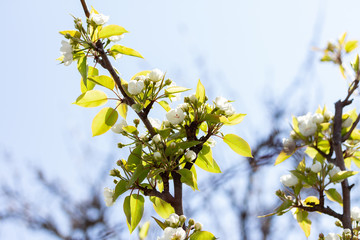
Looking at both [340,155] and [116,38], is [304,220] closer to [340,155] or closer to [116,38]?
[340,155]

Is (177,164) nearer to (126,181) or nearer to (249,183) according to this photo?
(126,181)

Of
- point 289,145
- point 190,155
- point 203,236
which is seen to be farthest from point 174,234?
point 289,145

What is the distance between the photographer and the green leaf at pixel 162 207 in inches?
35.4

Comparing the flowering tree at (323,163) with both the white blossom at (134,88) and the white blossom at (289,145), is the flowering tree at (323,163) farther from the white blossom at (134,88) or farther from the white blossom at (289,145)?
the white blossom at (134,88)

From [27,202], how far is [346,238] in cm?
482

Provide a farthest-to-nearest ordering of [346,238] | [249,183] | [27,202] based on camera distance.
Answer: [27,202]
[249,183]
[346,238]

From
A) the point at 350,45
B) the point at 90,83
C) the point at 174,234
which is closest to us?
the point at 174,234

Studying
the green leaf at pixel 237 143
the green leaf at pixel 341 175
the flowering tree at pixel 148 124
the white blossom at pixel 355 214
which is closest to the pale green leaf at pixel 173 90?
the flowering tree at pixel 148 124

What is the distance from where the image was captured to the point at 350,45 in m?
1.14

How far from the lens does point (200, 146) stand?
882 mm

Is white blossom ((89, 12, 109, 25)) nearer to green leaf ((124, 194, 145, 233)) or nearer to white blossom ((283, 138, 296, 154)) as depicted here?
green leaf ((124, 194, 145, 233))

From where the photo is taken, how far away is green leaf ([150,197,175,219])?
0.90m

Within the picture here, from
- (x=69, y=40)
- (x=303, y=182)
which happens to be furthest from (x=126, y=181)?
(x=303, y=182)

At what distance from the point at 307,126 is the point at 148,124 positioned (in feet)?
1.19
